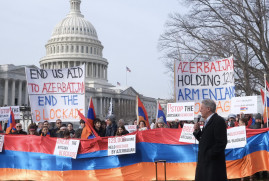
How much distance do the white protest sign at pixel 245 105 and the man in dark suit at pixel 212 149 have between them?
6.80 meters

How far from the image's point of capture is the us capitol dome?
108 m

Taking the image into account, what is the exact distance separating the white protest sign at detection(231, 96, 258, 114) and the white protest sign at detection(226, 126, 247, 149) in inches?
113

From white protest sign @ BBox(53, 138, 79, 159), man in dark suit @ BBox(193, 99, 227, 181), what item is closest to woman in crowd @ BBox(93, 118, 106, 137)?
white protest sign @ BBox(53, 138, 79, 159)

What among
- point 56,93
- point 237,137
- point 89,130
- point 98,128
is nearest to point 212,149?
point 237,137

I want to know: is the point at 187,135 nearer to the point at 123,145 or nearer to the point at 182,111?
the point at 123,145

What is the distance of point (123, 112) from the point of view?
Answer: 81.4 m

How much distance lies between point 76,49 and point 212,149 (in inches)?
4201

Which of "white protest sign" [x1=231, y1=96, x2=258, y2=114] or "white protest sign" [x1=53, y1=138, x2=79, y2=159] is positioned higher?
"white protest sign" [x1=231, y1=96, x2=258, y2=114]

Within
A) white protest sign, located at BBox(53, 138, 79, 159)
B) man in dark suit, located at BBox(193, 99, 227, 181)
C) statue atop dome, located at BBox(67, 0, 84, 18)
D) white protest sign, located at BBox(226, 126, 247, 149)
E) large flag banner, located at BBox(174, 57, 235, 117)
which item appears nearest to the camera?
man in dark suit, located at BBox(193, 99, 227, 181)

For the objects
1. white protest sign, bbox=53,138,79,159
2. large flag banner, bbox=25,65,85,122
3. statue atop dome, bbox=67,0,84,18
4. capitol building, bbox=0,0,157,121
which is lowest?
white protest sign, bbox=53,138,79,159

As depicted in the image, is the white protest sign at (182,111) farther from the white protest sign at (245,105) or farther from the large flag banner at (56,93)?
the large flag banner at (56,93)

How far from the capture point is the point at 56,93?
11109 millimetres

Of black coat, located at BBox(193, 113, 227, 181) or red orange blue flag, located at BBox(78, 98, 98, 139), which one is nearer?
black coat, located at BBox(193, 113, 227, 181)

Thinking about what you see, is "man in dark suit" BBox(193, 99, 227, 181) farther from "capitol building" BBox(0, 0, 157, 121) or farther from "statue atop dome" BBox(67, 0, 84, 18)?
"statue atop dome" BBox(67, 0, 84, 18)
